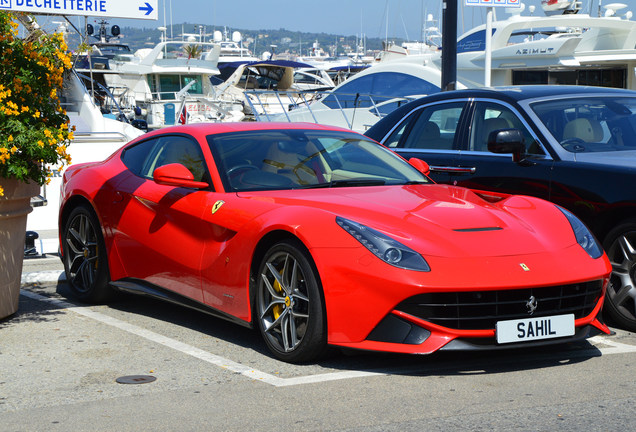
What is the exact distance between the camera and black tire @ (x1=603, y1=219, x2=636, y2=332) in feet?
19.4

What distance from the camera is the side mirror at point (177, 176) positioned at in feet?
19.4

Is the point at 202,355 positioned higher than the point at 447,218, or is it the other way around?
the point at 447,218

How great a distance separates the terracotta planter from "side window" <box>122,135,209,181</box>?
2.67 feet

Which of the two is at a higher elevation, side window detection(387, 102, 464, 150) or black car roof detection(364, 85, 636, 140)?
black car roof detection(364, 85, 636, 140)

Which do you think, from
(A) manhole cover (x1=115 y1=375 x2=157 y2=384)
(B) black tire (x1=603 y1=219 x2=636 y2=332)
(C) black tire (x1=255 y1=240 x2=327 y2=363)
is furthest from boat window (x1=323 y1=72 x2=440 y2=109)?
(A) manhole cover (x1=115 y1=375 x2=157 y2=384)

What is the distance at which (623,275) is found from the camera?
5.95 m

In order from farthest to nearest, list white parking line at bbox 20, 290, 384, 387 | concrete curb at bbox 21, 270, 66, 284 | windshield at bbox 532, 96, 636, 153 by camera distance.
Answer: concrete curb at bbox 21, 270, 66, 284 < windshield at bbox 532, 96, 636, 153 < white parking line at bbox 20, 290, 384, 387

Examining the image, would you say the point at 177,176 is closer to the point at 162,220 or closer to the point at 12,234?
the point at 162,220

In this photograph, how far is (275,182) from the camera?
19.6 ft

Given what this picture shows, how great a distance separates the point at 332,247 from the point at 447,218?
73cm

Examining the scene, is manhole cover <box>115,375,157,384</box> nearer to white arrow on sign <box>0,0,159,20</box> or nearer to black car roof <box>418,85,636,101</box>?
black car roof <box>418,85,636,101</box>

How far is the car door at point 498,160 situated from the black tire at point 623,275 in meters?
0.70

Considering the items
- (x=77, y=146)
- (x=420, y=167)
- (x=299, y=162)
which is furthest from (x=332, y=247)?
(x=77, y=146)

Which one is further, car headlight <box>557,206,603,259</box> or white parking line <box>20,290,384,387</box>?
car headlight <box>557,206,603,259</box>
